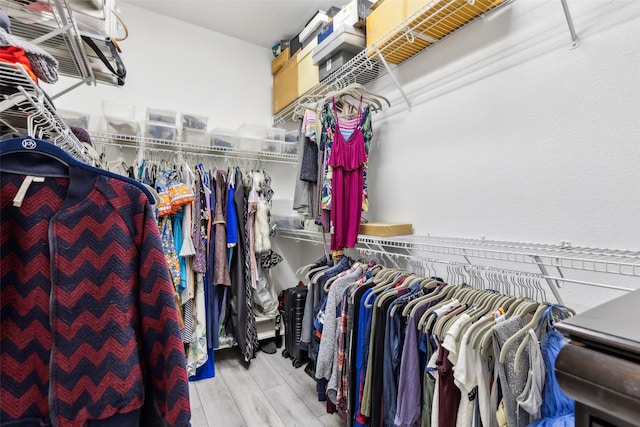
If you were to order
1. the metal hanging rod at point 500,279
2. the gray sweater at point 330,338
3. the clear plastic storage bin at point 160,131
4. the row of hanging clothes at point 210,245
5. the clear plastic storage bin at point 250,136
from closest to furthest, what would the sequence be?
the metal hanging rod at point 500,279 < the gray sweater at point 330,338 < the row of hanging clothes at point 210,245 < the clear plastic storage bin at point 160,131 < the clear plastic storage bin at point 250,136

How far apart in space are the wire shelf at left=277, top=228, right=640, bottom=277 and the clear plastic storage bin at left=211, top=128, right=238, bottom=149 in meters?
1.44

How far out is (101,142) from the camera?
2191 millimetres

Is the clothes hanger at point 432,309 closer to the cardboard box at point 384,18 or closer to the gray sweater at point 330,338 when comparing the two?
the gray sweater at point 330,338

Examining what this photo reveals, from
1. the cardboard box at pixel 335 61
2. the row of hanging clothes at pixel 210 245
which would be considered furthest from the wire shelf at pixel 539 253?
the cardboard box at pixel 335 61

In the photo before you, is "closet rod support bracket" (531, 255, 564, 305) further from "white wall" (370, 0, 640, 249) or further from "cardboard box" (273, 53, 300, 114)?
"cardboard box" (273, 53, 300, 114)

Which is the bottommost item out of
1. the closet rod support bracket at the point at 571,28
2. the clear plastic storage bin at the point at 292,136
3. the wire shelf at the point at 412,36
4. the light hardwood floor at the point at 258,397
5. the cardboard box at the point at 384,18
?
the light hardwood floor at the point at 258,397

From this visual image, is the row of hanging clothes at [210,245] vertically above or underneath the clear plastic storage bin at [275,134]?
underneath

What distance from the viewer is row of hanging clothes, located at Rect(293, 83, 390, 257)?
5.70 feet

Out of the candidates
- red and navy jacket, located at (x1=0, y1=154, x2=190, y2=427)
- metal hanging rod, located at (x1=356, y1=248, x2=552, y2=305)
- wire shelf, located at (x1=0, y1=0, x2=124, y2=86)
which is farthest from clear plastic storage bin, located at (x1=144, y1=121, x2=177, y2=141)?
metal hanging rod, located at (x1=356, y1=248, x2=552, y2=305)

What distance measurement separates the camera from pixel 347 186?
5.77 feet

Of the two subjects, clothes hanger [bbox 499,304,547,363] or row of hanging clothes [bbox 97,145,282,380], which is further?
row of hanging clothes [bbox 97,145,282,380]

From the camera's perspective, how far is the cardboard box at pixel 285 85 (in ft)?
8.59

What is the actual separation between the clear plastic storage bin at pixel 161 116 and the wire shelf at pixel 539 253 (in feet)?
5.85

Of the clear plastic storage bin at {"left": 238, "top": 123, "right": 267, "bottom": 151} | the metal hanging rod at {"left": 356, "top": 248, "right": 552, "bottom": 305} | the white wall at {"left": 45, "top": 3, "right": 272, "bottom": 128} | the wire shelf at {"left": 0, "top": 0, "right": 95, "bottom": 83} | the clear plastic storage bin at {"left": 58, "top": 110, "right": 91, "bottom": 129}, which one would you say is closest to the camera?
the wire shelf at {"left": 0, "top": 0, "right": 95, "bottom": 83}
